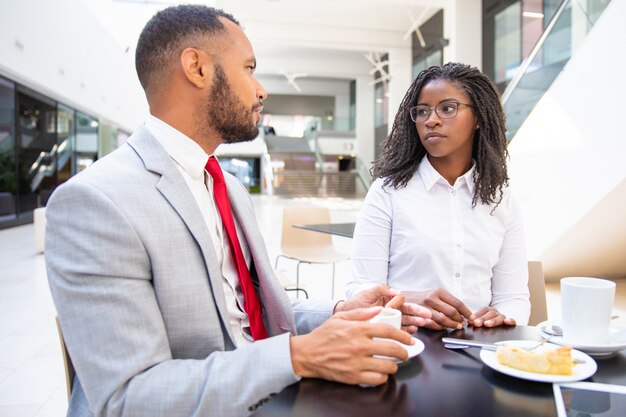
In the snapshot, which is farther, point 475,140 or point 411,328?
point 475,140

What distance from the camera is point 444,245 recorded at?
147 centimetres

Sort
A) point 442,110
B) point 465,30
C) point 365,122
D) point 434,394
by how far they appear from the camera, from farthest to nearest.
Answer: point 365,122 → point 465,30 → point 442,110 → point 434,394

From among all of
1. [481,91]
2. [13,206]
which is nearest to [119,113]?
[13,206]

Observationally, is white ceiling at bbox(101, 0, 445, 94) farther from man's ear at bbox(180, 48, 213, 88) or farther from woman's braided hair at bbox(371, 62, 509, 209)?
man's ear at bbox(180, 48, 213, 88)

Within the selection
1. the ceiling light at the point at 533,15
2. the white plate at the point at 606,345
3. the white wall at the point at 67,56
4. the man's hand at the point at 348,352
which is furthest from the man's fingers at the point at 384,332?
the ceiling light at the point at 533,15

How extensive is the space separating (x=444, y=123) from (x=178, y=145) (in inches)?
35.9

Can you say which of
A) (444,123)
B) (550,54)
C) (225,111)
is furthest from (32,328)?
(550,54)

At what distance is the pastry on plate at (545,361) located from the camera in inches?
29.0

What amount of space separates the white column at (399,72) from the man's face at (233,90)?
49.5 feet

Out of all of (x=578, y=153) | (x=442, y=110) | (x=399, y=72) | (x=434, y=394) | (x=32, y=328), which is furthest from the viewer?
(x=399, y=72)

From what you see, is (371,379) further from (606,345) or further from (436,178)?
(436,178)

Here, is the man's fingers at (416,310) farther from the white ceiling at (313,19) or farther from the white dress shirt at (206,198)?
the white ceiling at (313,19)

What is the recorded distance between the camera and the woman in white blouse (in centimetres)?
147

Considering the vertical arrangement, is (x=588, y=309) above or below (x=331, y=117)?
below
